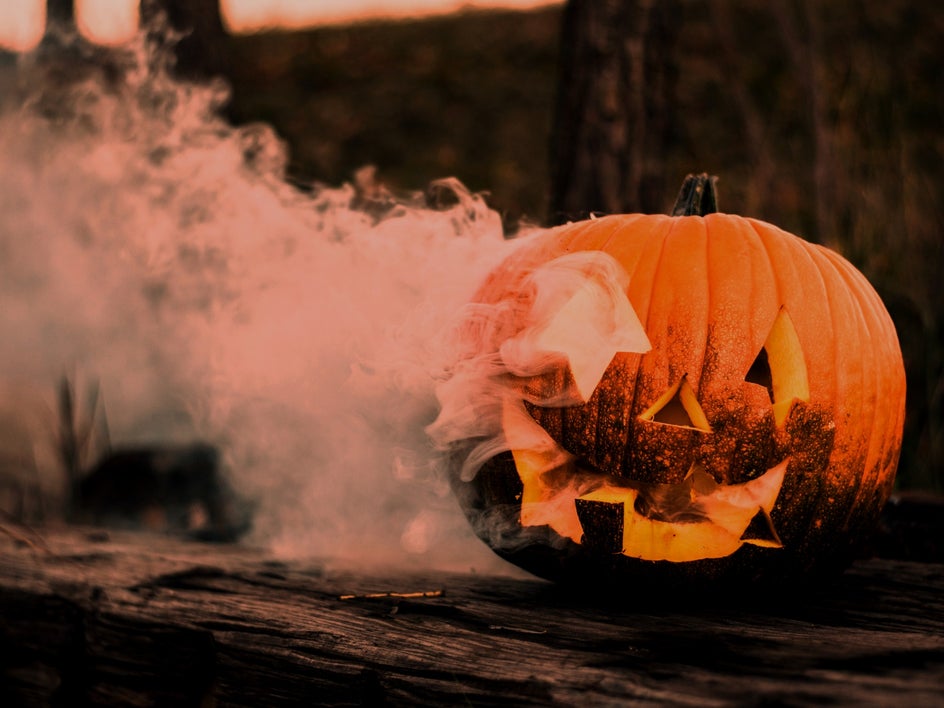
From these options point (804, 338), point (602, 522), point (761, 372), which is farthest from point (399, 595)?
point (804, 338)

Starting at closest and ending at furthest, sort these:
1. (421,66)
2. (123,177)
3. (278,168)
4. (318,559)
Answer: (318,559), (278,168), (123,177), (421,66)

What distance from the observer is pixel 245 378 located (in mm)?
3152

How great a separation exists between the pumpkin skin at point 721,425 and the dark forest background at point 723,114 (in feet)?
4.37

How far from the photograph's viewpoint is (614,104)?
3.73 metres

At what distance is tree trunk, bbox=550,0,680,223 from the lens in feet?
12.2

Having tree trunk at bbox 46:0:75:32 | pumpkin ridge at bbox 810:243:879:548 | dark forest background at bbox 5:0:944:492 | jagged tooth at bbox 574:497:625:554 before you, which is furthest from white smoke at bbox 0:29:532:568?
tree trunk at bbox 46:0:75:32

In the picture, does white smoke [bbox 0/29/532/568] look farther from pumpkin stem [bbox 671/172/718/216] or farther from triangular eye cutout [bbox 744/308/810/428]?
triangular eye cutout [bbox 744/308/810/428]

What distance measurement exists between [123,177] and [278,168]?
0.98 m

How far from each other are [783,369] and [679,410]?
227mm

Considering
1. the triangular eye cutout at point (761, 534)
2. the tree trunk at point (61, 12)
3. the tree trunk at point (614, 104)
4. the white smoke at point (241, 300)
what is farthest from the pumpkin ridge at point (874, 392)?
the tree trunk at point (61, 12)

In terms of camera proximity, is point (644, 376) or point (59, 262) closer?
point (644, 376)

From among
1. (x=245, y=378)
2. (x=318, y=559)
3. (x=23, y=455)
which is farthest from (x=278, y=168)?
(x=23, y=455)

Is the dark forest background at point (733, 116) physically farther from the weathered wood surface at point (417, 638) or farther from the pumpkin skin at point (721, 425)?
the weathered wood surface at point (417, 638)

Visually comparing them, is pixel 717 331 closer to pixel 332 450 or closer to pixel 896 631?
pixel 896 631
